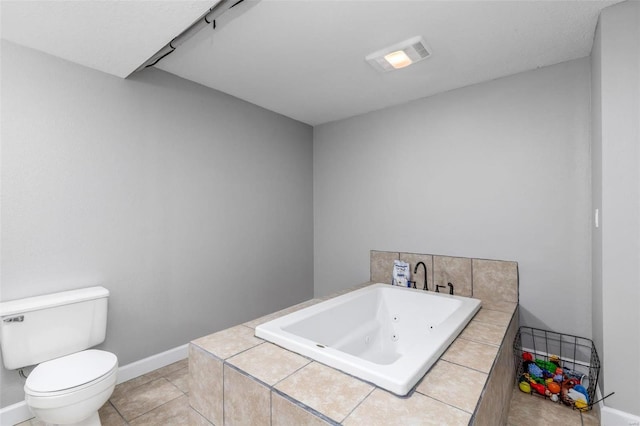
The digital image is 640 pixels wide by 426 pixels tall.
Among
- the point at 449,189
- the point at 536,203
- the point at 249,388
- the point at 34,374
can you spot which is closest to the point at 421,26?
the point at 449,189

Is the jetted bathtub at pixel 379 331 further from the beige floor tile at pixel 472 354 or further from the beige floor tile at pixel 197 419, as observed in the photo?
the beige floor tile at pixel 197 419

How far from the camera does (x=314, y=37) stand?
1.94 meters

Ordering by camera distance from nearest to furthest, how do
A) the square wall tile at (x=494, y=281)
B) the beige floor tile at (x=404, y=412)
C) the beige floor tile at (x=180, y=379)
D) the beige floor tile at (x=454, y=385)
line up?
1. the beige floor tile at (x=404, y=412)
2. the beige floor tile at (x=454, y=385)
3. the beige floor tile at (x=180, y=379)
4. the square wall tile at (x=494, y=281)

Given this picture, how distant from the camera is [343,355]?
141 centimetres

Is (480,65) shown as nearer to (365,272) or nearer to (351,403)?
(365,272)

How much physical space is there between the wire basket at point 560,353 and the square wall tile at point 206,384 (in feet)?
6.67

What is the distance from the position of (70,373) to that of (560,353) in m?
3.20

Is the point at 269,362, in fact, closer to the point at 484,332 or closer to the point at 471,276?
the point at 484,332

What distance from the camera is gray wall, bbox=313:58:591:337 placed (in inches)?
87.3

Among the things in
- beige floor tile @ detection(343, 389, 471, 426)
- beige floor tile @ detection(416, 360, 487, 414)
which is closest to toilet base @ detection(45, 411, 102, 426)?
beige floor tile @ detection(343, 389, 471, 426)

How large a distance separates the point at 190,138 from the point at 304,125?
1.51m

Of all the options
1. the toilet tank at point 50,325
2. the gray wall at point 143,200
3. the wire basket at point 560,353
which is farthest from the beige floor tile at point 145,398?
the wire basket at point 560,353

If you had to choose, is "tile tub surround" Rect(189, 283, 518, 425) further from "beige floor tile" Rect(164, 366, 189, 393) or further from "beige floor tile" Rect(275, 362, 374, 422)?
"beige floor tile" Rect(164, 366, 189, 393)

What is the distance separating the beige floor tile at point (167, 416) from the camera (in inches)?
71.0
